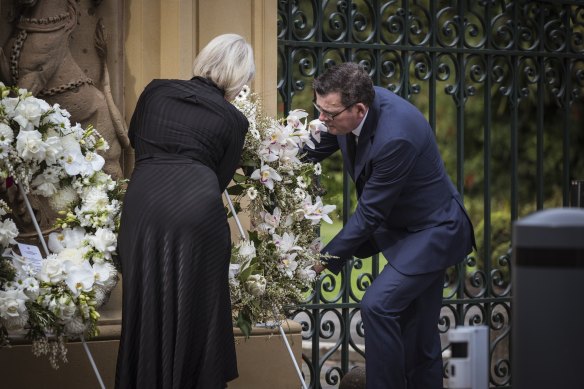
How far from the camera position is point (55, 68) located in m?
5.88

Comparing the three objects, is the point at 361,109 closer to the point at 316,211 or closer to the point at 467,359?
the point at 316,211

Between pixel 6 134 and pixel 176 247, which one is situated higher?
pixel 6 134

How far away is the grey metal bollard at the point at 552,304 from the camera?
3166mm

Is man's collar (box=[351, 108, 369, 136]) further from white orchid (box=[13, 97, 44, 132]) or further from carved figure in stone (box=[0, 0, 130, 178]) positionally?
white orchid (box=[13, 97, 44, 132])

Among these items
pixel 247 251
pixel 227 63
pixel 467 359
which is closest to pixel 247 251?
pixel 247 251

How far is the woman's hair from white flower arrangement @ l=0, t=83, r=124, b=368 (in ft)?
2.01

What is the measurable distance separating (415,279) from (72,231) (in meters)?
1.62

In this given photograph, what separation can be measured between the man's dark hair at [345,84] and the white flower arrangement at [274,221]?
22 centimetres

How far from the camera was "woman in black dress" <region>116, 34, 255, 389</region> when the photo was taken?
475 centimetres

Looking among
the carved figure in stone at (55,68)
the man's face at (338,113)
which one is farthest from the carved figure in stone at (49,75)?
the man's face at (338,113)

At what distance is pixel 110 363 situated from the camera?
5.98 metres

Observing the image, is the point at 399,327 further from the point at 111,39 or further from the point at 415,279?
the point at 111,39

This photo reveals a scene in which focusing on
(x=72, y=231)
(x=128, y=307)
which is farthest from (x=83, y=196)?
(x=128, y=307)

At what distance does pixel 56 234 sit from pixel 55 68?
112 centimetres
